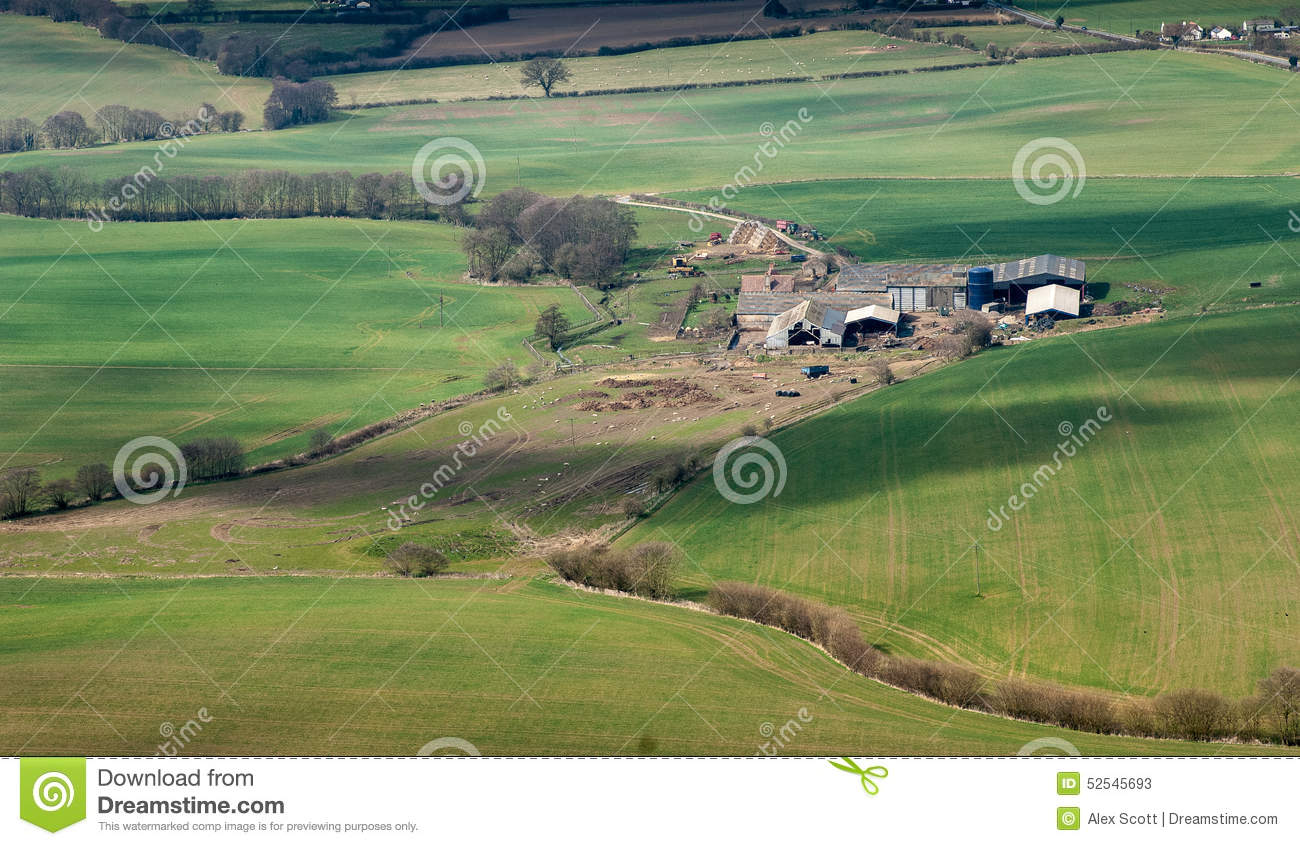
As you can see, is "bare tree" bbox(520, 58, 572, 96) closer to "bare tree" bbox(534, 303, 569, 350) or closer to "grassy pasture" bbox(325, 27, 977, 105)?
"grassy pasture" bbox(325, 27, 977, 105)

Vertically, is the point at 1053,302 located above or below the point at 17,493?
above

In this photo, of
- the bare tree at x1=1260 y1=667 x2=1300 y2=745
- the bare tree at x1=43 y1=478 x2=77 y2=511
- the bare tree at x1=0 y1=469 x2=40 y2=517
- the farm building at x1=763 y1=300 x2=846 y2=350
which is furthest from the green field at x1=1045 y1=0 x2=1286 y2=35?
the bare tree at x1=1260 y1=667 x2=1300 y2=745

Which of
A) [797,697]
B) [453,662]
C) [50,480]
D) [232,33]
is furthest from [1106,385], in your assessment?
[232,33]

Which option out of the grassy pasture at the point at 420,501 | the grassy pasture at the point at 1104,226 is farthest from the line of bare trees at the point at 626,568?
the grassy pasture at the point at 1104,226

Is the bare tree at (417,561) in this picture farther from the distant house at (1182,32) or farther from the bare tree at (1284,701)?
the distant house at (1182,32)

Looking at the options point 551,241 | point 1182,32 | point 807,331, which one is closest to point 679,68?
point 1182,32

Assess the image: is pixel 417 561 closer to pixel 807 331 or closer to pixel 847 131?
pixel 807 331
